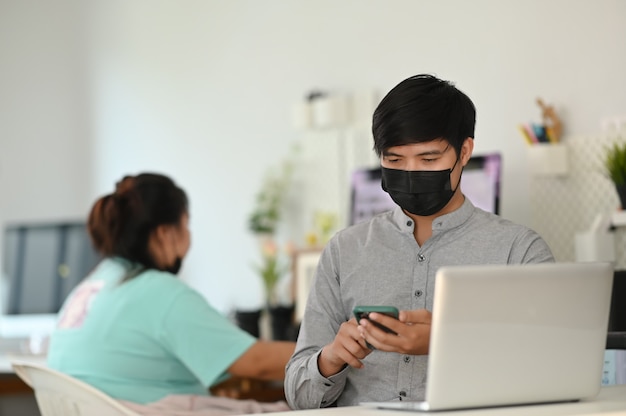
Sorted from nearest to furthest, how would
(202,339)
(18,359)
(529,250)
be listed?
(529,250) < (202,339) < (18,359)

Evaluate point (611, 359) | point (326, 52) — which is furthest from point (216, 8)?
point (611, 359)

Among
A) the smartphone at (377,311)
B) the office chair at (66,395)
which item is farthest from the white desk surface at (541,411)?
the office chair at (66,395)

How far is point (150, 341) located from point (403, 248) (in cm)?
95

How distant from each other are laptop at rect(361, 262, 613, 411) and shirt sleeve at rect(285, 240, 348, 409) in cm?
30

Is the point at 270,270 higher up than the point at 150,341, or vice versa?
the point at 150,341

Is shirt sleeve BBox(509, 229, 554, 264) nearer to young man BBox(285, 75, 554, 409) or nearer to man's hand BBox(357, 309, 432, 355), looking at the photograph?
young man BBox(285, 75, 554, 409)

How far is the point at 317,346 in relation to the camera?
190 centimetres

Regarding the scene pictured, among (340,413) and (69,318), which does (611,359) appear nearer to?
(340,413)

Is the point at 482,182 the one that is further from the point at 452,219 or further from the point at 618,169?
the point at 452,219

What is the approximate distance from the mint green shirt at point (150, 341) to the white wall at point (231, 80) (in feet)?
3.95

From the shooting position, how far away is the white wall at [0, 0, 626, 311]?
3.18m

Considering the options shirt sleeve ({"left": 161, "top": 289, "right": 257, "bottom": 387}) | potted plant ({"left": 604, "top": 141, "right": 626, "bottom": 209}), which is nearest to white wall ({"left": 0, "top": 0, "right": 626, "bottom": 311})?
potted plant ({"left": 604, "top": 141, "right": 626, "bottom": 209})

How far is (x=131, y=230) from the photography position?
277cm

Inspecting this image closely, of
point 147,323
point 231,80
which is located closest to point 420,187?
point 147,323
